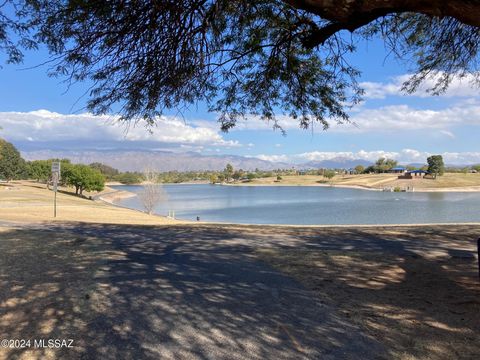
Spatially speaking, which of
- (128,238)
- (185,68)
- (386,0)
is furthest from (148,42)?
(128,238)

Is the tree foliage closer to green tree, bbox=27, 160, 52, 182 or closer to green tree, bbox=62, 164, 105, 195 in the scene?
green tree, bbox=62, 164, 105, 195

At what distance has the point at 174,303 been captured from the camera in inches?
199

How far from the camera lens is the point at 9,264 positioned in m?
7.21

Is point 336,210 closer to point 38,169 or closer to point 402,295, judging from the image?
point 402,295

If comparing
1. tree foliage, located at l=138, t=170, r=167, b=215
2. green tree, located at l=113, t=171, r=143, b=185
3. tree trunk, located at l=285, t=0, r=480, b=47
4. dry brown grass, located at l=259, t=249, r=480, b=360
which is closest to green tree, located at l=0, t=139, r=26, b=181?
tree foliage, located at l=138, t=170, r=167, b=215

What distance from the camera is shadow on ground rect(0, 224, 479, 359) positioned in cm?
380

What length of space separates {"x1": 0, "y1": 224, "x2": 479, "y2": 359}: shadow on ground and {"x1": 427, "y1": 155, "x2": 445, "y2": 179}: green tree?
124 metres

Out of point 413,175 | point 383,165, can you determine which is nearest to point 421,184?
point 413,175

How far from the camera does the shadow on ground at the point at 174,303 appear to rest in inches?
149

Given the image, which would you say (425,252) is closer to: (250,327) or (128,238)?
(250,327)

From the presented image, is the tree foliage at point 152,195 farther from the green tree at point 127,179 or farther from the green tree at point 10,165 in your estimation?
the green tree at point 127,179

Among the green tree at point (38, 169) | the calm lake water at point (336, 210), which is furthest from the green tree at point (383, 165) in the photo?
the green tree at point (38, 169)

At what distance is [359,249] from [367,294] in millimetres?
3482

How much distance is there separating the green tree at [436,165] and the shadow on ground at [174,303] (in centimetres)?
12355
